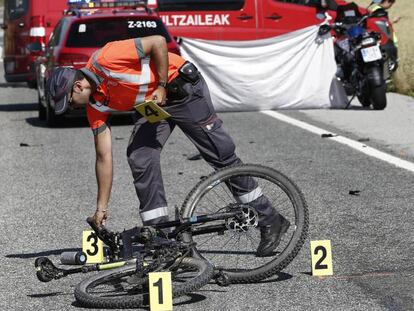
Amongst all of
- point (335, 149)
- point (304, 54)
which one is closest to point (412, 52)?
point (304, 54)

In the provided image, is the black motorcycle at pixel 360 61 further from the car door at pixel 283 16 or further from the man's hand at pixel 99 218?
the man's hand at pixel 99 218

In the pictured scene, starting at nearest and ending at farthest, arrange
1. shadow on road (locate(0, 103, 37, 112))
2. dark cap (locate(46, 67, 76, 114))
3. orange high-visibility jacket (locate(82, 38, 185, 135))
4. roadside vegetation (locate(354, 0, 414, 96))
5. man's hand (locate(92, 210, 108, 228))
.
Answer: dark cap (locate(46, 67, 76, 114)) → orange high-visibility jacket (locate(82, 38, 185, 135)) → man's hand (locate(92, 210, 108, 228)) → shadow on road (locate(0, 103, 37, 112)) → roadside vegetation (locate(354, 0, 414, 96))

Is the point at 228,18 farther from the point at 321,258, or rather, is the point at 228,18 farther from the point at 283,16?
the point at 321,258

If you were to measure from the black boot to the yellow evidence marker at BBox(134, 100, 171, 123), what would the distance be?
89 cm

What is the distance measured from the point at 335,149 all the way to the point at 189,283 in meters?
7.41

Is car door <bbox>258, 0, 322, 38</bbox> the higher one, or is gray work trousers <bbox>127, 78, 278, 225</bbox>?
gray work trousers <bbox>127, 78, 278, 225</bbox>

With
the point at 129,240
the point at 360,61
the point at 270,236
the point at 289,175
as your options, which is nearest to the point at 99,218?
the point at 129,240

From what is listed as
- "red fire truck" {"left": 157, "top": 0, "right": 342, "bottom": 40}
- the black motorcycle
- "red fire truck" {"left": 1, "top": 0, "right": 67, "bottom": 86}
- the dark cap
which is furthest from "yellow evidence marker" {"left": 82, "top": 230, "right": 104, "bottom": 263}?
"red fire truck" {"left": 1, "top": 0, "right": 67, "bottom": 86}

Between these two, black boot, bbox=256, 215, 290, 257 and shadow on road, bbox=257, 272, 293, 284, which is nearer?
shadow on road, bbox=257, 272, 293, 284

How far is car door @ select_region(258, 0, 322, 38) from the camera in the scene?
22.2 m

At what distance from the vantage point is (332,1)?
74.3ft

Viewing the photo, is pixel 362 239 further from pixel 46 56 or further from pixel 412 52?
pixel 412 52

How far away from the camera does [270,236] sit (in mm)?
7891

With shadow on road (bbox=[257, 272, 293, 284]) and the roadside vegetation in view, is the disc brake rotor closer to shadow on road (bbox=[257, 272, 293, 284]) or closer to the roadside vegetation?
shadow on road (bbox=[257, 272, 293, 284])
